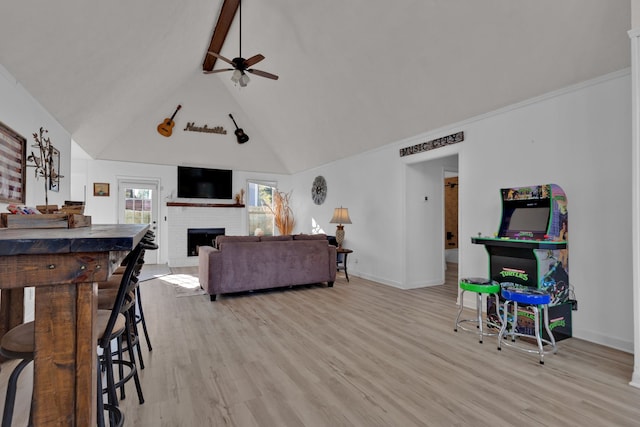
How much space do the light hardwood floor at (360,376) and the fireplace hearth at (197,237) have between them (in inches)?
170

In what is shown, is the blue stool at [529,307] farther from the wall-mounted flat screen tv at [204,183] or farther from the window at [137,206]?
the window at [137,206]

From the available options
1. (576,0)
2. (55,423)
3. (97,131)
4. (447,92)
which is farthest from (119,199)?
(576,0)

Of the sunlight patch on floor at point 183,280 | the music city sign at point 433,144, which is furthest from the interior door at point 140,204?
the music city sign at point 433,144

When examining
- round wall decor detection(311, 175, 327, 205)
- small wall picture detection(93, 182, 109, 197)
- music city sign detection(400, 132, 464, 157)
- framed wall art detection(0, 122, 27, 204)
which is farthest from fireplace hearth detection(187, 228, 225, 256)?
music city sign detection(400, 132, 464, 157)

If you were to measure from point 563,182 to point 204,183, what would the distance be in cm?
722

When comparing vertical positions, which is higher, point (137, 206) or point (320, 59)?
point (320, 59)

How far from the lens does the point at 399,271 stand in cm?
526

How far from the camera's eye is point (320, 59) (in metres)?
4.82

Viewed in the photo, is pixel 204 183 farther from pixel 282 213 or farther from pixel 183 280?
pixel 183 280

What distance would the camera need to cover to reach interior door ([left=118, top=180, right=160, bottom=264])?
746 centimetres

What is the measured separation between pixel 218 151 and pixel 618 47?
7318 millimetres

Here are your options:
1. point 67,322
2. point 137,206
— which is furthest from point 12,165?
point 137,206

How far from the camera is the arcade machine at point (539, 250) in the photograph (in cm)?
287

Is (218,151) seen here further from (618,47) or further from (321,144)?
(618,47)
